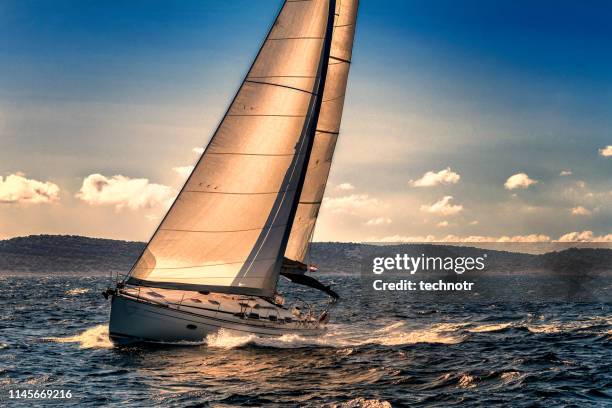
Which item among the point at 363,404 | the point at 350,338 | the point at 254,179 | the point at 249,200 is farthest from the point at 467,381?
the point at 254,179

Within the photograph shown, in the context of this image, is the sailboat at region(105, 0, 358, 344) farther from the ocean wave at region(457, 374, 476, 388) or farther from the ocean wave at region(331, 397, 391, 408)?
the ocean wave at region(331, 397, 391, 408)

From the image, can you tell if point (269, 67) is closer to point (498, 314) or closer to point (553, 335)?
point (553, 335)

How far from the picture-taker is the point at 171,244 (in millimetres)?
30531

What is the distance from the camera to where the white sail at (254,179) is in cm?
3052

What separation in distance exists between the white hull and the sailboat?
58 mm

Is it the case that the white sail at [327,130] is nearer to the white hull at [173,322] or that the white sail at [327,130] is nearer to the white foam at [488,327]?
the white hull at [173,322]

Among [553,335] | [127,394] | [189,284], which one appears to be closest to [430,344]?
[553,335]

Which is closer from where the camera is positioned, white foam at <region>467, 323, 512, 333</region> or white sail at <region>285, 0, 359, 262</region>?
white sail at <region>285, 0, 359, 262</region>

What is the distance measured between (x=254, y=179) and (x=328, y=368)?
8.90 meters

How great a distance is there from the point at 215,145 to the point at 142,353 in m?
9.25

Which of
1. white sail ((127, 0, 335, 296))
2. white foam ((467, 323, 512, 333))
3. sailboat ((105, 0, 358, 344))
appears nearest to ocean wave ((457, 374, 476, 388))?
sailboat ((105, 0, 358, 344))

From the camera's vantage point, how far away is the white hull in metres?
28.9

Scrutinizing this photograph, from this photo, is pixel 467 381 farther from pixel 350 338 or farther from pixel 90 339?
pixel 90 339

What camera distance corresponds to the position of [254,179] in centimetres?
3083
